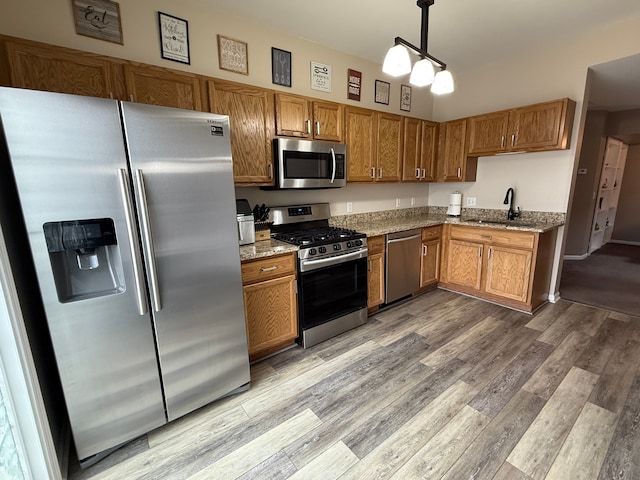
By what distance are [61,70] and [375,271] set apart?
9.35 feet

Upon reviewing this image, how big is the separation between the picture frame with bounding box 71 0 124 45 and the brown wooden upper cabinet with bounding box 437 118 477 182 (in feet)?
11.8

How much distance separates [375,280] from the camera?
3084 millimetres

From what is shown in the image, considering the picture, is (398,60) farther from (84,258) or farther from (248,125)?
(84,258)

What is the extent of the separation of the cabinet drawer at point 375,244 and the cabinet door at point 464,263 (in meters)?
1.17

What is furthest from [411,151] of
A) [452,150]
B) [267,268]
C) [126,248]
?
[126,248]

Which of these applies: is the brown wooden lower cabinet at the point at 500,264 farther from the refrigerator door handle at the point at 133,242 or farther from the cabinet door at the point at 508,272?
the refrigerator door handle at the point at 133,242

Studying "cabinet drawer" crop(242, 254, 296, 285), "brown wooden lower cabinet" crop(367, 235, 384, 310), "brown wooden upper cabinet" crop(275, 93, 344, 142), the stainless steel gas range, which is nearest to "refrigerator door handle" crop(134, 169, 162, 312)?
"cabinet drawer" crop(242, 254, 296, 285)

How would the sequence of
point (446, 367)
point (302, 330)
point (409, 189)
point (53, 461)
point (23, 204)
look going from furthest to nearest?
point (409, 189), point (302, 330), point (446, 367), point (53, 461), point (23, 204)

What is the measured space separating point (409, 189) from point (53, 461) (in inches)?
165

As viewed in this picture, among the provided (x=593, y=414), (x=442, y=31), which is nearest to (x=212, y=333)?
(x=593, y=414)

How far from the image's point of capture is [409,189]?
4191 millimetres

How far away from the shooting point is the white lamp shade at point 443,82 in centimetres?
208

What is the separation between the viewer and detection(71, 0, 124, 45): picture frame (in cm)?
189

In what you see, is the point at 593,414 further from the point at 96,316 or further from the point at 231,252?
the point at 96,316
